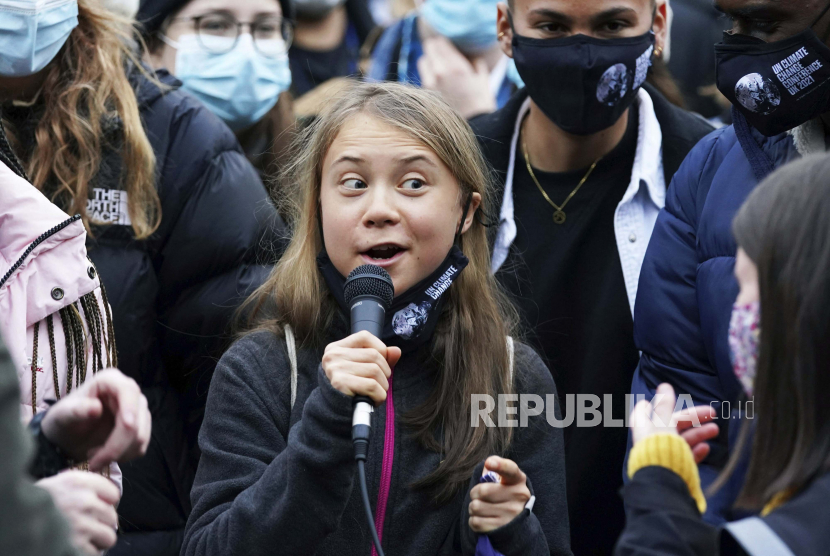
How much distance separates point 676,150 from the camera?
11.9 ft

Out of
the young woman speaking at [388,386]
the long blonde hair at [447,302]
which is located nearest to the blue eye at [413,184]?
the young woman speaking at [388,386]

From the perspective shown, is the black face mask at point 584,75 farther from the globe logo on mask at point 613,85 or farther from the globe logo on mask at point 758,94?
the globe logo on mask at point 758,94

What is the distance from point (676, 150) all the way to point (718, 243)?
0.98 meters

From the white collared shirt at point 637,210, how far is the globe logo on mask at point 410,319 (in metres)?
0.65

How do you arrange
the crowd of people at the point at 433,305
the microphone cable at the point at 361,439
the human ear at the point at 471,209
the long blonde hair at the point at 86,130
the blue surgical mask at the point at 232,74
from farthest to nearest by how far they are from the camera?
the blue surgical mask at the point at 232,74 < the long blonde hair at the point at 86,130 < the human ear at the point at 471,209 < the microphone cable at the point at 361,439 < the crowd of people at the point at 433,305

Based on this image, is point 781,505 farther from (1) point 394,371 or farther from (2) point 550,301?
(2) point 550,301

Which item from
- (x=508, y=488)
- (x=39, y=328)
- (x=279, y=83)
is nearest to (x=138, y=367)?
(x=39, y=328)

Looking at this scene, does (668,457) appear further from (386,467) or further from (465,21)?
(465,21)

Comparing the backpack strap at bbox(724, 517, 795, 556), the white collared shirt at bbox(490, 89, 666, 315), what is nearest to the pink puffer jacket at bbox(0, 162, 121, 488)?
the white collared shirt at bbox(490, 89, 666, 315)

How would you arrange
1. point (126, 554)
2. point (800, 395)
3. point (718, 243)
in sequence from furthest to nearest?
point (126, 554) → point (718, 243) → point (800, 395)

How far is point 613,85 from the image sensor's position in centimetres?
349

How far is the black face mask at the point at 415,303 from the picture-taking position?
108 inches

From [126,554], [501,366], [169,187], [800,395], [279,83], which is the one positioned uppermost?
[279,83]

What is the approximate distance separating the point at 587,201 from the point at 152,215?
153 centimetres
